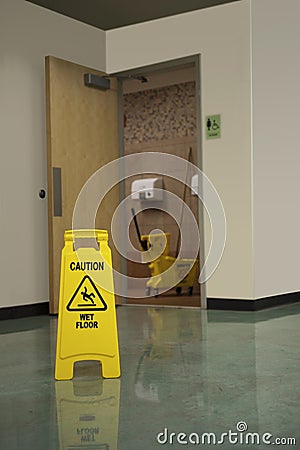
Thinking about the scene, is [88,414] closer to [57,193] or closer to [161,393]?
[161,393]

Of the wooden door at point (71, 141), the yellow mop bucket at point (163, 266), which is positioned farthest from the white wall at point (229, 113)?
the yellow mop bucket at point (163, 266)

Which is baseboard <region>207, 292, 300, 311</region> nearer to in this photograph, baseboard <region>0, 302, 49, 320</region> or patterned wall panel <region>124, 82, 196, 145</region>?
baseboard <region>0, 302, 49, 320</region>

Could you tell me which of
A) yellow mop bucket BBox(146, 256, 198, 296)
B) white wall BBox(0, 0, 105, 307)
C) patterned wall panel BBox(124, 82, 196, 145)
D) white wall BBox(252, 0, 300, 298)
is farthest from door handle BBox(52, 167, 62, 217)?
patterned wall panel BBox(124, 82, 196, 145)

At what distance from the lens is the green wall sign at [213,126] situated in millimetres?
5789

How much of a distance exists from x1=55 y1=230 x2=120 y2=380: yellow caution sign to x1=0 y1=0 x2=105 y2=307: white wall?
2.44m

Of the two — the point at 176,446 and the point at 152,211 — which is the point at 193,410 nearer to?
the point at 176,446

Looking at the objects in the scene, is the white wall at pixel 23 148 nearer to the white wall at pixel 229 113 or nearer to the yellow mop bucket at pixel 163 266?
the white wall at pixel 229 113

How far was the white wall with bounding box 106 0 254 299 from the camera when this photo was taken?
5.63 meters

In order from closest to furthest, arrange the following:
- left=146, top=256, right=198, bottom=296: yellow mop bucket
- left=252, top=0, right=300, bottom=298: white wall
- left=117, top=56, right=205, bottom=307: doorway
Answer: left=252, top=0, right=300, bottom=298: white wall, left=146, top=256, right=198, bottom=296: yellow mop bucket, left=117, top=56, right=205, bottom=307: doorway

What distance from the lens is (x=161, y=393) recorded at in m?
2.74

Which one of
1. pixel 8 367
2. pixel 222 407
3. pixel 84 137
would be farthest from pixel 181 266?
pixel 222 407

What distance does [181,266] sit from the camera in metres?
8.26

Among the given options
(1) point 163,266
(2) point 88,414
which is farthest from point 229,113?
(2) point 88,414

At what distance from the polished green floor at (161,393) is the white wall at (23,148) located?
3.64 feet
